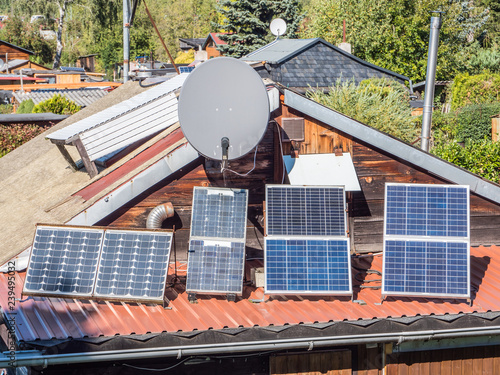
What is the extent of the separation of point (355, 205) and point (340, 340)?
2831 mm

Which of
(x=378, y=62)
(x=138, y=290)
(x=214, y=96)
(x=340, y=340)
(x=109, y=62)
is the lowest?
(x=340, y=340)

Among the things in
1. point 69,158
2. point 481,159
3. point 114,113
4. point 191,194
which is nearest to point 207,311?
point 191,194

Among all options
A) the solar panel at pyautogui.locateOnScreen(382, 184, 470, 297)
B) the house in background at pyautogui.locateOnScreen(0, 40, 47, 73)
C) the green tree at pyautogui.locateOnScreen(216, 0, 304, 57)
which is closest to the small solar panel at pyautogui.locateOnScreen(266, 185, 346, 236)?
the solar panel at pyautogui.locateOnScreen(382, 184, 470, 297)

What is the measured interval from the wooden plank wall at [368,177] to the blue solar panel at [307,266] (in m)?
1.73

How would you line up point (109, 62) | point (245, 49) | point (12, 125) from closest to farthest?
point (12, 125) < point (245, 49) < point (109, 62)

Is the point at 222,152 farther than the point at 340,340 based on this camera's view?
Yes

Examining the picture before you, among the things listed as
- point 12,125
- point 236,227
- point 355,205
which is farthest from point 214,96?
point 12,125

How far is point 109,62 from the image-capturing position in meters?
73.0

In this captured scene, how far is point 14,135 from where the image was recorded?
19547mm

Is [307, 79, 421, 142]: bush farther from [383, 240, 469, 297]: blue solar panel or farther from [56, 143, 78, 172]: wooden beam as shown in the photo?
[383, 240, 469, 297]: blue solar panel

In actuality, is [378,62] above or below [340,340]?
above

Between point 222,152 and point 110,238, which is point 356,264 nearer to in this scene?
point 222,152

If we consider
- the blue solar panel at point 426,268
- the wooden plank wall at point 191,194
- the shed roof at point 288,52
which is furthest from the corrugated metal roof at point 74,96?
the blue solar panel at point 426,268

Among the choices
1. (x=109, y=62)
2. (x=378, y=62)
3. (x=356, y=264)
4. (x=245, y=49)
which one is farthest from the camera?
(x=109, y=62)
